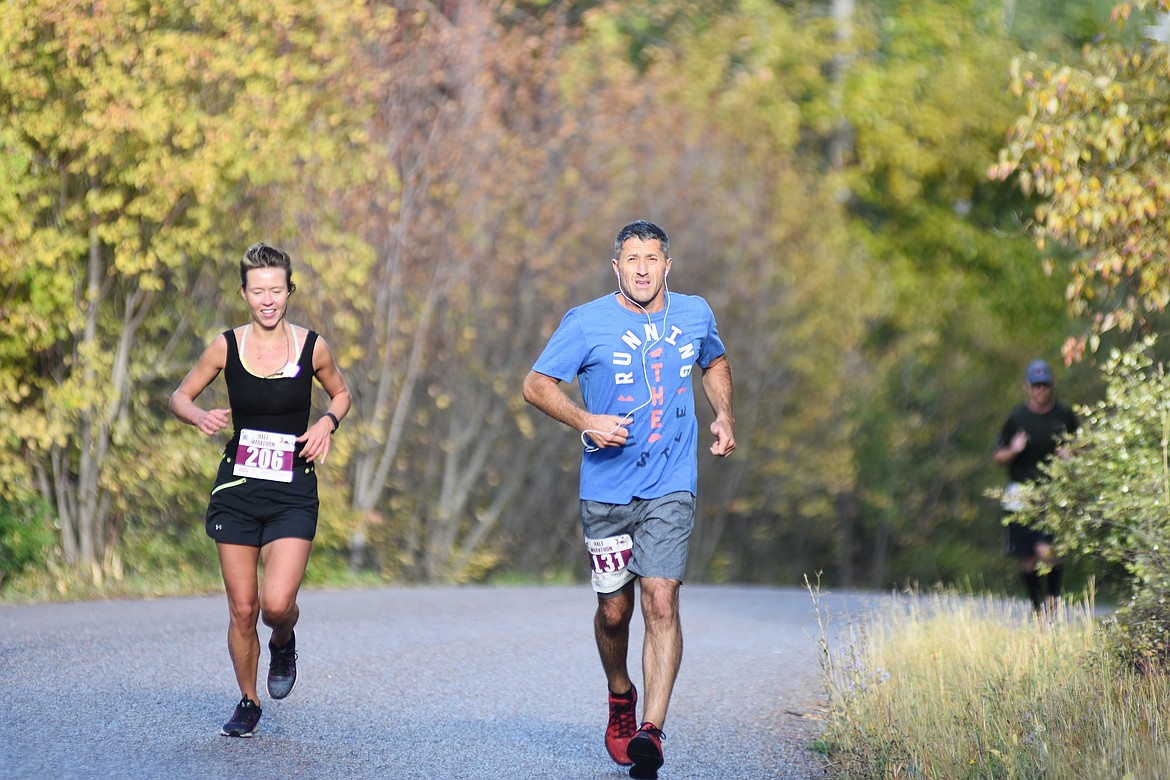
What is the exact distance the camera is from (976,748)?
20.1ft

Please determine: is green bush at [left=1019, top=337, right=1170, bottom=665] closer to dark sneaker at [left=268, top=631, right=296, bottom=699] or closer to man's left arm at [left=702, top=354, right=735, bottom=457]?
man's left arm at [left=702, top=354, right=735, bottom=457]

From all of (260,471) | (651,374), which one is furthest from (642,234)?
(260,471)

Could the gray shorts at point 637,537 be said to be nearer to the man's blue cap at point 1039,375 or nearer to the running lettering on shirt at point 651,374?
the running lettering on shirt at point 651,374

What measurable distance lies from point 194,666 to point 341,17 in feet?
24.5

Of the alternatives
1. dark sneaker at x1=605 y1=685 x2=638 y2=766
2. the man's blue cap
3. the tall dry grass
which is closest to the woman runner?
dark sneaker at x1=605 y1=685 x2=638 y2=766

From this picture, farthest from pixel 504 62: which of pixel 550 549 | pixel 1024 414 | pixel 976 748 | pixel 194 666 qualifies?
pixel 976 748

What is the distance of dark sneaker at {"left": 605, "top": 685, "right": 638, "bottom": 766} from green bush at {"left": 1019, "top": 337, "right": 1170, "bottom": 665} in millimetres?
2355

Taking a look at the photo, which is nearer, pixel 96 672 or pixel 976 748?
pixel 976 748

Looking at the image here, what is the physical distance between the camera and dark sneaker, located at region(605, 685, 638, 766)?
6422mm

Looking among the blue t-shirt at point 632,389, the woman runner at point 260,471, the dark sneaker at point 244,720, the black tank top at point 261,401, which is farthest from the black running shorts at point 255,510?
the blue t-shirt at point 632,389

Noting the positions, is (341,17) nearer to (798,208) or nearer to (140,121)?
(140,121)

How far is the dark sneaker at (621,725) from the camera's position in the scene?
6.42m

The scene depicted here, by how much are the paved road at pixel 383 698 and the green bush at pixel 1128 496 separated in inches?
60.5

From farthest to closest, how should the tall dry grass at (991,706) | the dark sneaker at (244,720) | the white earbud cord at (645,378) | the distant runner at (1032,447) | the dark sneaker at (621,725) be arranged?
the distant runner at (1032,447) < the dark sneaker at (244,720) < the dark sneaker at (621,725) < the white earbud cord at (645,378) < the tall dry grass at (991,706)
